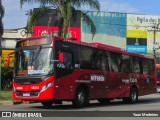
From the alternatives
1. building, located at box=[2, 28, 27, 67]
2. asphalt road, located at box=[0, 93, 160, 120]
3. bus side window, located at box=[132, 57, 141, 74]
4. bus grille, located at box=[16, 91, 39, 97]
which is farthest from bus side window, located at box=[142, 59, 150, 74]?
building, located at box=[2, 28, 27, 67]

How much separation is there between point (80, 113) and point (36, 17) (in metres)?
21.4

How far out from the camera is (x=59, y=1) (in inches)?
1145

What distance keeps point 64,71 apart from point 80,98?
5.79 feet

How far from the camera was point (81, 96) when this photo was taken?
1914 cm

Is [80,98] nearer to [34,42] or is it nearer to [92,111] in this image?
[34,42]

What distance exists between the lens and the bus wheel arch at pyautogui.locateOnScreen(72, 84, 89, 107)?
18.9m

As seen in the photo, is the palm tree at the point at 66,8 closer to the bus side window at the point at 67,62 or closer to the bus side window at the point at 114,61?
the bus side window at the point at 114,61

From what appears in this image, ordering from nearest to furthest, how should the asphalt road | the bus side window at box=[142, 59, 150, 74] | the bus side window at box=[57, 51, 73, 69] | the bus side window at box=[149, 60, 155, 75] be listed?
the asphalt road, the bus side window at box=[57, 51, 73, 69], the bus side window at box=[142, 59, 150, 74], the bus side window at box=[149, 60, 155, 75]

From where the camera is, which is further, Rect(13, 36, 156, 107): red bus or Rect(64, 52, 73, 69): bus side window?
Rect(64, 52, 73, 69): bus side window

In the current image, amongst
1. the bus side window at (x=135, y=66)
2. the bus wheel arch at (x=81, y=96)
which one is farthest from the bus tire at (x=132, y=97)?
Result: the bus wheel arch at (x=81, y=96)

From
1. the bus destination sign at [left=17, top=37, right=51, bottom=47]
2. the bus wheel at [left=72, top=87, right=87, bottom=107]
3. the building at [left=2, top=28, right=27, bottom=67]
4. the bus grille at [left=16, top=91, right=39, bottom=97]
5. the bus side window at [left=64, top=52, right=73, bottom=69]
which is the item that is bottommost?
the bus wheel at [left=72, top=87, right=87, bottom=107]

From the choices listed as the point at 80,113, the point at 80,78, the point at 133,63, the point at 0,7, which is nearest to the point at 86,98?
the point at 80,78

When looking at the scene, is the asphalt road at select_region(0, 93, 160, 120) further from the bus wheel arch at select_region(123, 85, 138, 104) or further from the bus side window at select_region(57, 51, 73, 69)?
the bus wheel arch at select_region(123, 85, 138, 104)

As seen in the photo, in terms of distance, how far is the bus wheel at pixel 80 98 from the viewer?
18.9m
